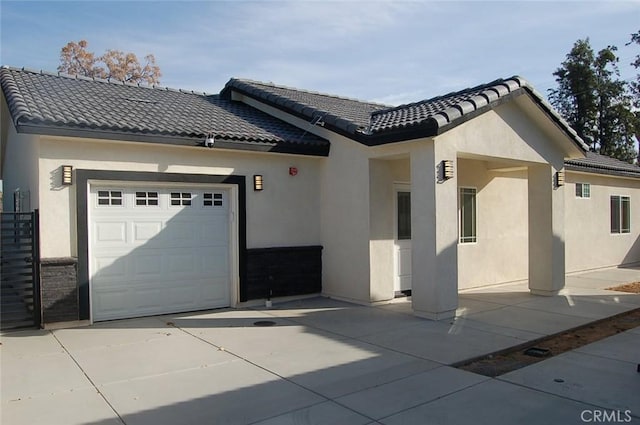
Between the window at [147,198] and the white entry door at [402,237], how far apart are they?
479cm

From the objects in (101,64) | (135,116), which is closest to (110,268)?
(135,116)

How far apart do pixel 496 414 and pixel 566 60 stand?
32.3 metres

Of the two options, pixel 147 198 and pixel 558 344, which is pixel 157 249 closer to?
pixel 147 198

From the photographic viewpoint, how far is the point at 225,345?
6.93 m

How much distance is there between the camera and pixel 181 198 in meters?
9.27

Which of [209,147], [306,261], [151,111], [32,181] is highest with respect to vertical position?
[151,111]

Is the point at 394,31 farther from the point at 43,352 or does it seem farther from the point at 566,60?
the point at 566,60

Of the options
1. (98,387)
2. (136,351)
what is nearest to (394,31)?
(136,351)

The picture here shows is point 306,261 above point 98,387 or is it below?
above

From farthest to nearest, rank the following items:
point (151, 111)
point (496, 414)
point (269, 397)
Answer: point (151, 111), point (269, 397), point (496, 414)

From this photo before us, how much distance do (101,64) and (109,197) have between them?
88.2 ft

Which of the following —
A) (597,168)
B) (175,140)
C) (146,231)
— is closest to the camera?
(175,140)

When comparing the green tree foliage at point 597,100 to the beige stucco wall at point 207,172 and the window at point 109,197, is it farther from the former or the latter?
the window at point 109,197

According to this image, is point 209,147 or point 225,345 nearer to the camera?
point 225,345
